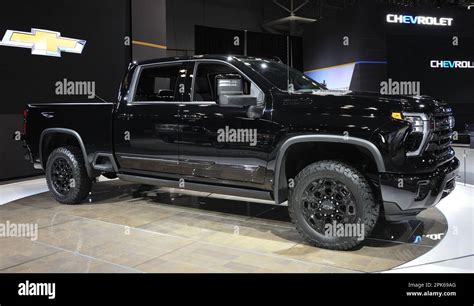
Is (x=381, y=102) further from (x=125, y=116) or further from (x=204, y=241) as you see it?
(x=125, y=116)

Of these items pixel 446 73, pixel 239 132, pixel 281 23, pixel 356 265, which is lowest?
pixel 356 265

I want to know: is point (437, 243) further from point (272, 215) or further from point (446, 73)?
point (446, 73)

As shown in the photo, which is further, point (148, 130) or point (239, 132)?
point (148, 130)

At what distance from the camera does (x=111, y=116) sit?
5438 millimetres

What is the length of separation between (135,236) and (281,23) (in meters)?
18.3

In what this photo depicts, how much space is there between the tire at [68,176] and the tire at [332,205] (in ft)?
10.0

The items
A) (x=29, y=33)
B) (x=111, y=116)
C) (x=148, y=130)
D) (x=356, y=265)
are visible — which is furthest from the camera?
(x=29, y=33)

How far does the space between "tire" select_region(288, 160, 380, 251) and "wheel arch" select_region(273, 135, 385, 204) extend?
15 centimetres

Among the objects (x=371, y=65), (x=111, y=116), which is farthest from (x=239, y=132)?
(x=371, y=65)

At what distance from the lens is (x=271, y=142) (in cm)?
415

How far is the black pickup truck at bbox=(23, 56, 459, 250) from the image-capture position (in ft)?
12.0

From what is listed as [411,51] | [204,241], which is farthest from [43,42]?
[411,51]
